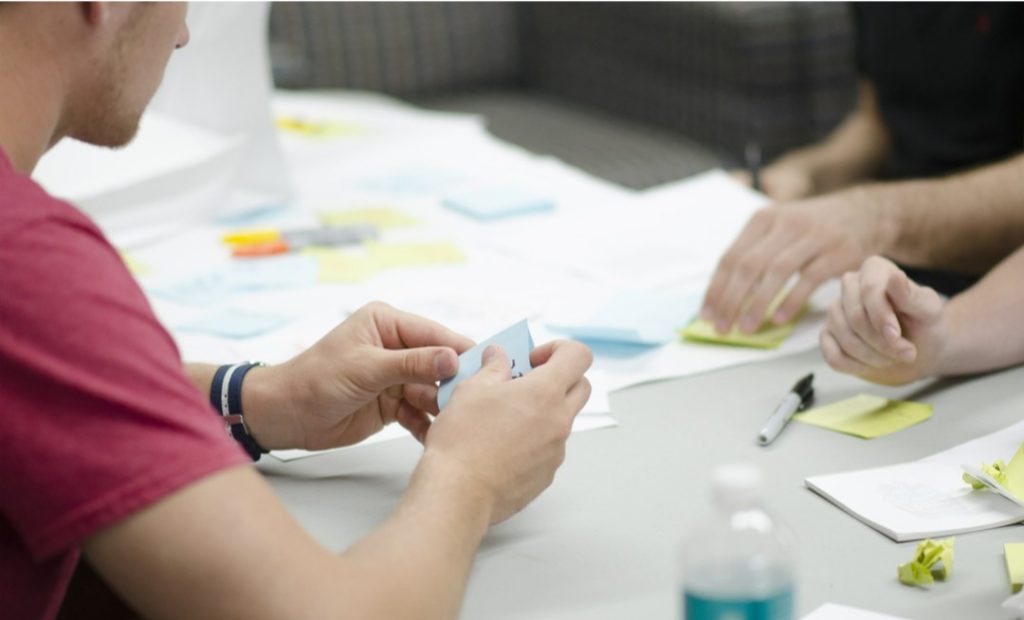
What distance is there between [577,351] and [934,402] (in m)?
0.40

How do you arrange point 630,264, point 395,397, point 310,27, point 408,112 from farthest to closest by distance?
point 310,27, point 408,112, point 630,264, point 395,397

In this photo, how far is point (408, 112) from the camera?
2.44 metres

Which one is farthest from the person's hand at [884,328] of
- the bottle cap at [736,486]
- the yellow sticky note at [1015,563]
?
the bottle cap at [736,486]

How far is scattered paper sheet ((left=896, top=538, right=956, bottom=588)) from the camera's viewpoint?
88 centimetres

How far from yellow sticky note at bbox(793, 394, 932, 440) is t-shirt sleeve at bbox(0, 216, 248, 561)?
616mm

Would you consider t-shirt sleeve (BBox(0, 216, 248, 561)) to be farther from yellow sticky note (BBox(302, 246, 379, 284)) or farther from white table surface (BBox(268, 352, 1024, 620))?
yellow sticky note (BBox(302, 246, 379, 284))

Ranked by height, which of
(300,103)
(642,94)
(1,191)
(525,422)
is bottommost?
(642,94)

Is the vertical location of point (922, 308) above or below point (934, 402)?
above

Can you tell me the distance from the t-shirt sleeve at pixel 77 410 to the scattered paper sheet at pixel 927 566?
1.58 feet

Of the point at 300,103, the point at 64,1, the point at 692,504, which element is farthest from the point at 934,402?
the point at 300,103

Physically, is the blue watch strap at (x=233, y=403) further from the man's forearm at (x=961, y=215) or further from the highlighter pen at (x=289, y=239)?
the man's forearm at (x=961, y=215)

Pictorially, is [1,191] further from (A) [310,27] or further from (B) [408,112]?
(A) [310,27]

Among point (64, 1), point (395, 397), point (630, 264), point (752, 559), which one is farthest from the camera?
point (630, 264)

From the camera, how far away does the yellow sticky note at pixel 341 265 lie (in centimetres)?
158
